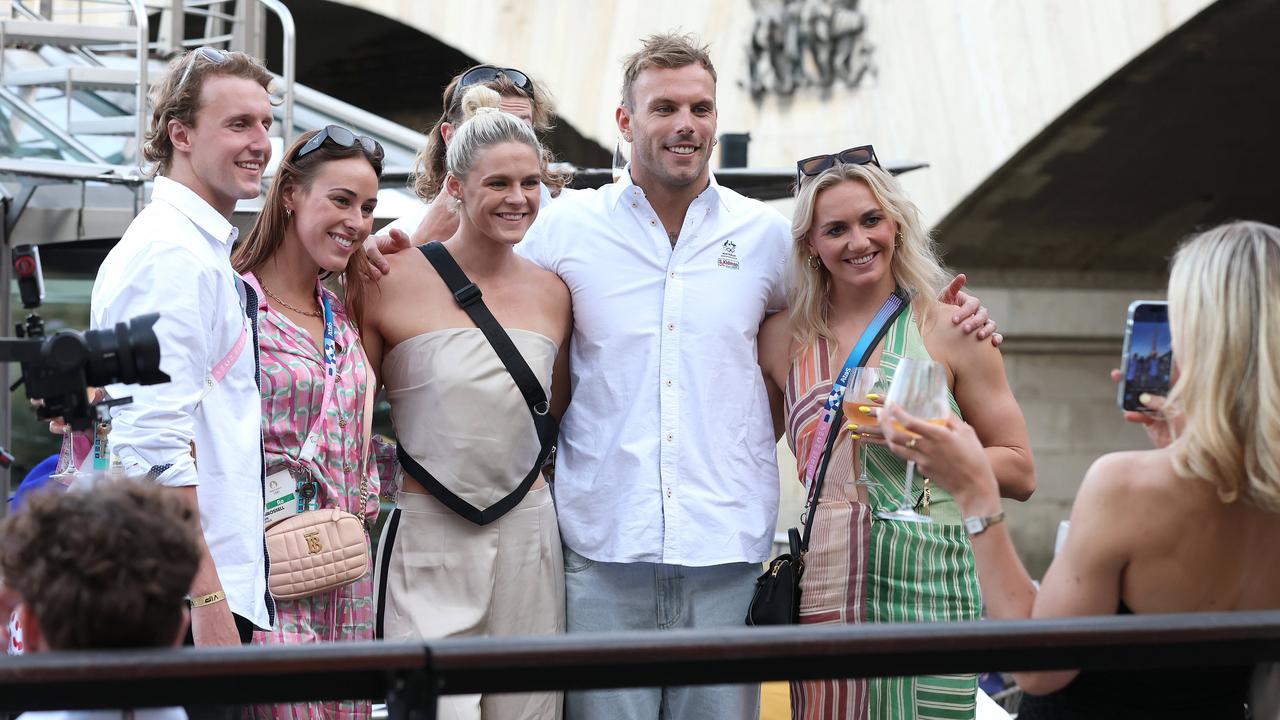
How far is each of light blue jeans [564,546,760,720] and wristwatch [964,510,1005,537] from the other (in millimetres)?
1157

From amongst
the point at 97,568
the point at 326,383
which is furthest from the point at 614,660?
the point at 326,383

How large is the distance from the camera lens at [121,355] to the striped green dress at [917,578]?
5.77 feet

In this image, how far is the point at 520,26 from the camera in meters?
14.1

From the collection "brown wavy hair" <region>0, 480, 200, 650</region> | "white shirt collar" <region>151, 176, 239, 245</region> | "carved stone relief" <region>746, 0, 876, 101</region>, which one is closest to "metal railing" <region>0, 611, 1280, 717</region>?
"brown wavy hair" <region>0, 480, 200, 650</region>

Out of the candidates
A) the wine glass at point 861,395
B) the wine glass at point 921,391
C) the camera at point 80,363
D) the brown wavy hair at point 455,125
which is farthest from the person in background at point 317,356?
the wine glass at point 921,391

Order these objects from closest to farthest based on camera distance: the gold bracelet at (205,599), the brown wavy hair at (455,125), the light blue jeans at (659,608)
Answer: the gold bracelet at (205,599)
the light blue jeans at (659,608)
the brown wavy hair at (455,125)

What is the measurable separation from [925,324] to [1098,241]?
34.0ft

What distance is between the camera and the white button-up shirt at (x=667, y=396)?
3.54 metres

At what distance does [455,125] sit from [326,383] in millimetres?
1152

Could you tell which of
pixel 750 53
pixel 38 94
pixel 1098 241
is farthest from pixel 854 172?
pixel 1098 241

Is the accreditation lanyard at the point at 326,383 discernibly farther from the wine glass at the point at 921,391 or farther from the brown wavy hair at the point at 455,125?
the wine glass at the point at 921,391

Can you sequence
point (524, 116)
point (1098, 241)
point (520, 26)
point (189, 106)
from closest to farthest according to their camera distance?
point (189, 106) < point (524, 116) < point (1098, 241) < point (520, 26)

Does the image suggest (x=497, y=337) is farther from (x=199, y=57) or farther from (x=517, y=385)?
(x=199, y=57)

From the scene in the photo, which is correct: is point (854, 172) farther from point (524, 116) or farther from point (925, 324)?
point (524, 116)
